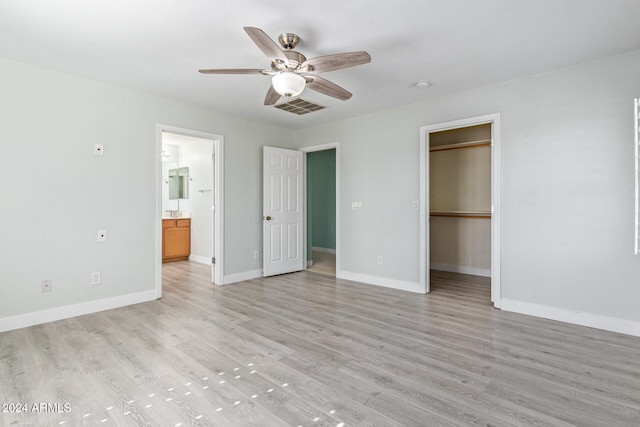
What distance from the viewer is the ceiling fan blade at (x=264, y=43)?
1985mm

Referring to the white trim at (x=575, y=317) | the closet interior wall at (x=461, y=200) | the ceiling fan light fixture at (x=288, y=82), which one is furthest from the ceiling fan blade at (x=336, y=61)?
the closet interior wall at (x=461, y=200)

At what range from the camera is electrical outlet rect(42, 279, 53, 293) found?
10.6ft

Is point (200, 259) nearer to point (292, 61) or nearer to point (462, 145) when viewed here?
point (292, 61)

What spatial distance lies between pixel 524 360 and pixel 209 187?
223 inches

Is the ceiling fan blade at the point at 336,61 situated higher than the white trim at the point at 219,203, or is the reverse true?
the ceiling fan blade at the point at 336,61

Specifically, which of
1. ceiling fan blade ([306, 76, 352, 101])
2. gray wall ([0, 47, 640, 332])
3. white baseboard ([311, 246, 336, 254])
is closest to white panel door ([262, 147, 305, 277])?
gray wall ([0, 47, 640, 332])

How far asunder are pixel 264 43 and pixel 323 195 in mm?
5972

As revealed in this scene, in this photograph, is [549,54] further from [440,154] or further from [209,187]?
[209,187]

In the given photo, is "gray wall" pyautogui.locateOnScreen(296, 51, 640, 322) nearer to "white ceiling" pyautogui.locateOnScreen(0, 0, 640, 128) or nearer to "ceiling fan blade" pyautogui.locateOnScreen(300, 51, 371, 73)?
"white ceiling" pyautogui.locateOnScreen(0, 0, 640, 128)

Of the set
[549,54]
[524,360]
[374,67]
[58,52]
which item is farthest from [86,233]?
[549,54]

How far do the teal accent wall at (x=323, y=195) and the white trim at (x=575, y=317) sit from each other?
15.1ft

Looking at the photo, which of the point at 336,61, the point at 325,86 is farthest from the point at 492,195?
the point at 336,61

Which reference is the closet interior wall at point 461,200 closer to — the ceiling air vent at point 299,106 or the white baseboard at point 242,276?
the ceiling air vent at point 299,106

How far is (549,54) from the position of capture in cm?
292
